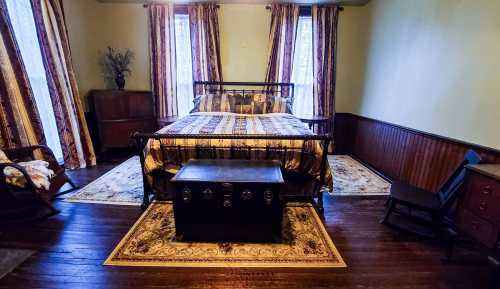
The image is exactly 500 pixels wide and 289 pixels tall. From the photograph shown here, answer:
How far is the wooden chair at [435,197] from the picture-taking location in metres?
1.88

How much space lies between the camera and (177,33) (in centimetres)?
405

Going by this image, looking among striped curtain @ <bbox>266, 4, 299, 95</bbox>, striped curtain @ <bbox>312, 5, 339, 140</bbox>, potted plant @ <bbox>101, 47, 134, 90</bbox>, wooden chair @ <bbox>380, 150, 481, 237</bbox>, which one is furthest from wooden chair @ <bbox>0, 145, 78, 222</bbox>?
striped curtain @ <bbox>312, 5, 339, 140</bbox>

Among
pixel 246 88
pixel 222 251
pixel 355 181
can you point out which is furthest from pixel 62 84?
pixel 355 181

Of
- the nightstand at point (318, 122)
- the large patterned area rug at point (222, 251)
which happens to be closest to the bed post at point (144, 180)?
the large patterned area rug at point (222, 251)

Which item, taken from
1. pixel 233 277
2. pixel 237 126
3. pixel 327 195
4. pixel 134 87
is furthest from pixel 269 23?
pixel 233 277

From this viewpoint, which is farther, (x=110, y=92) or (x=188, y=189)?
(x=110, y=92)

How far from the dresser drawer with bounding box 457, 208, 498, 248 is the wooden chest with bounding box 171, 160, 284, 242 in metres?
1.34

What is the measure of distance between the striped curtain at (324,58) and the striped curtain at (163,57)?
2419 mm

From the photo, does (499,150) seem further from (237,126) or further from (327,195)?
(237,126)

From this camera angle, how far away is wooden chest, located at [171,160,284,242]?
1.74 m

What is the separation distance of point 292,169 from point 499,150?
160cm

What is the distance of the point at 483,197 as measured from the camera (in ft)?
5.27

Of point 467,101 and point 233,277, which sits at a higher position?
point 467,101

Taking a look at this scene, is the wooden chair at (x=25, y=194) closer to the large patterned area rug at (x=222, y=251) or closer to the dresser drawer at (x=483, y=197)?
the large patterned area rug at (x=222, y=251)
